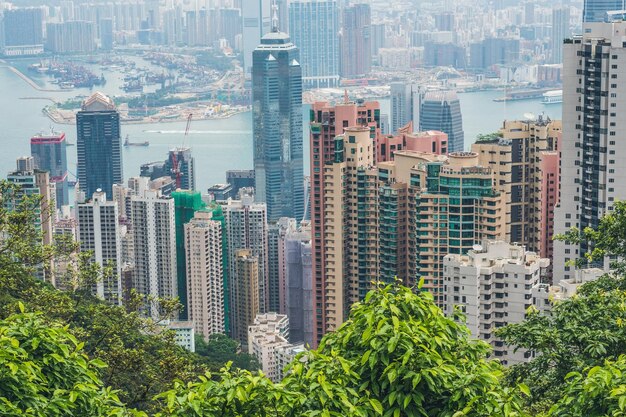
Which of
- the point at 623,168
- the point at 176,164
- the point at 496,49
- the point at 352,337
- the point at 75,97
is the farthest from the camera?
the point at 496,49

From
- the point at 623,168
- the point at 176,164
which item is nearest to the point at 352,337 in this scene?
the point at 623,168

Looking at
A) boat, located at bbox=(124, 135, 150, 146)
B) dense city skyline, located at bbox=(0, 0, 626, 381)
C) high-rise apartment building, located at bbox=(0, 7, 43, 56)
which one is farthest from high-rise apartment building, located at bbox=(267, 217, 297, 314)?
high-rise apartment building, located at bbox=(0, 7, 43, 56)

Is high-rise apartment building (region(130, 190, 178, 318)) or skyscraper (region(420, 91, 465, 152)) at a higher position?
skyscraper (region(420, 91, 465, 152))

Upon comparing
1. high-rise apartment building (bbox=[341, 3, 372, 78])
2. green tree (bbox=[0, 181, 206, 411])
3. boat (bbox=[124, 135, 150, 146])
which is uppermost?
high-rise apartment building (bbox=[341, 3, 372, 78])

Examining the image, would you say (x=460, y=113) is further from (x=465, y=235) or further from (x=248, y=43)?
(x=465, y=235)

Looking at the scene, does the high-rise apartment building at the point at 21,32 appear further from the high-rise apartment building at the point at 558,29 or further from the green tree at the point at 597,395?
the green tree at the point at 597,395

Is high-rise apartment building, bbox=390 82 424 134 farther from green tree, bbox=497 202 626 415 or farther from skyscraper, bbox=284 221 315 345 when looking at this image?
green tree, bbox=497 202 626 415
